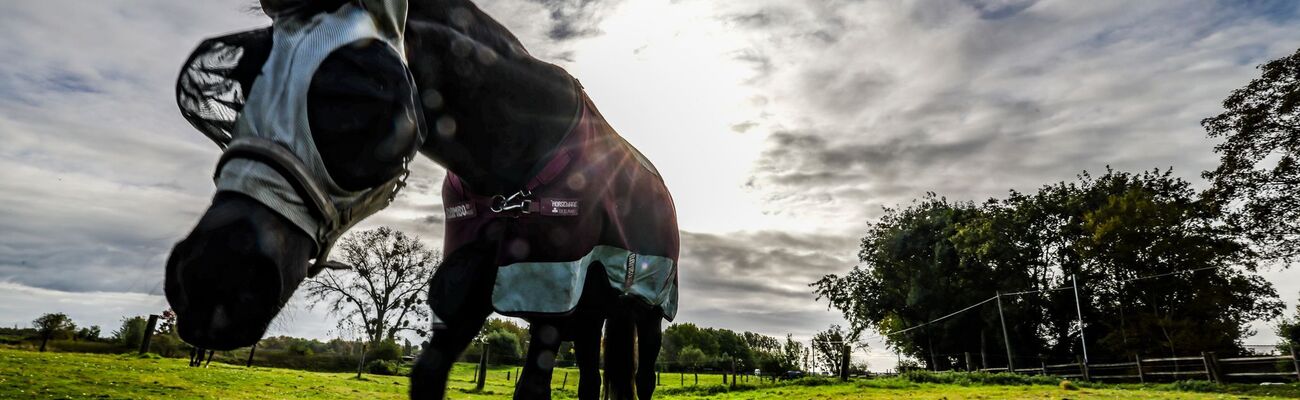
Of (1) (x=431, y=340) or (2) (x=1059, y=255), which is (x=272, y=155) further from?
(2) (x=1059, y=255)

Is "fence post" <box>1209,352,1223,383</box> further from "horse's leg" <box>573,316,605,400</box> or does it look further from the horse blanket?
the horse blanket

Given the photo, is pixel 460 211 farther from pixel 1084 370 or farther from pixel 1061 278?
pixel 1061 278

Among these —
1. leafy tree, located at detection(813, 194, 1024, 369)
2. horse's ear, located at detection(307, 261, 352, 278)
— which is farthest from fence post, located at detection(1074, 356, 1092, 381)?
horse's ear, located at detection(307, 261, 352, 278)

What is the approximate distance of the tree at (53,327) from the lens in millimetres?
17656

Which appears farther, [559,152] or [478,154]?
[559,152]

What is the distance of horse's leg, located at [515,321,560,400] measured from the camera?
7.97ft

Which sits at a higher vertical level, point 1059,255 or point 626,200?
Result: point 1059,255

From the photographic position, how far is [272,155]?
145 centimetres

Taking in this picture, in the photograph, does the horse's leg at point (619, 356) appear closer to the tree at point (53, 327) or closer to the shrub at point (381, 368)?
the tree at point (53, 327)

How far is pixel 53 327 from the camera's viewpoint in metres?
17.9

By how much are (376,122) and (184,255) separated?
1.65 ft

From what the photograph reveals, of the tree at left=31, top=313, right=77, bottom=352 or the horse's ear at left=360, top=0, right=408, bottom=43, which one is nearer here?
the horse's ear at left=360, top=0, right=408, bottom=43

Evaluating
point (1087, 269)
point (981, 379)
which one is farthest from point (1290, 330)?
point (981, 379)

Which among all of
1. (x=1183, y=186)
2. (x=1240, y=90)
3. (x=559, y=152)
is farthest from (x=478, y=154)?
(x=1183, y=186)
